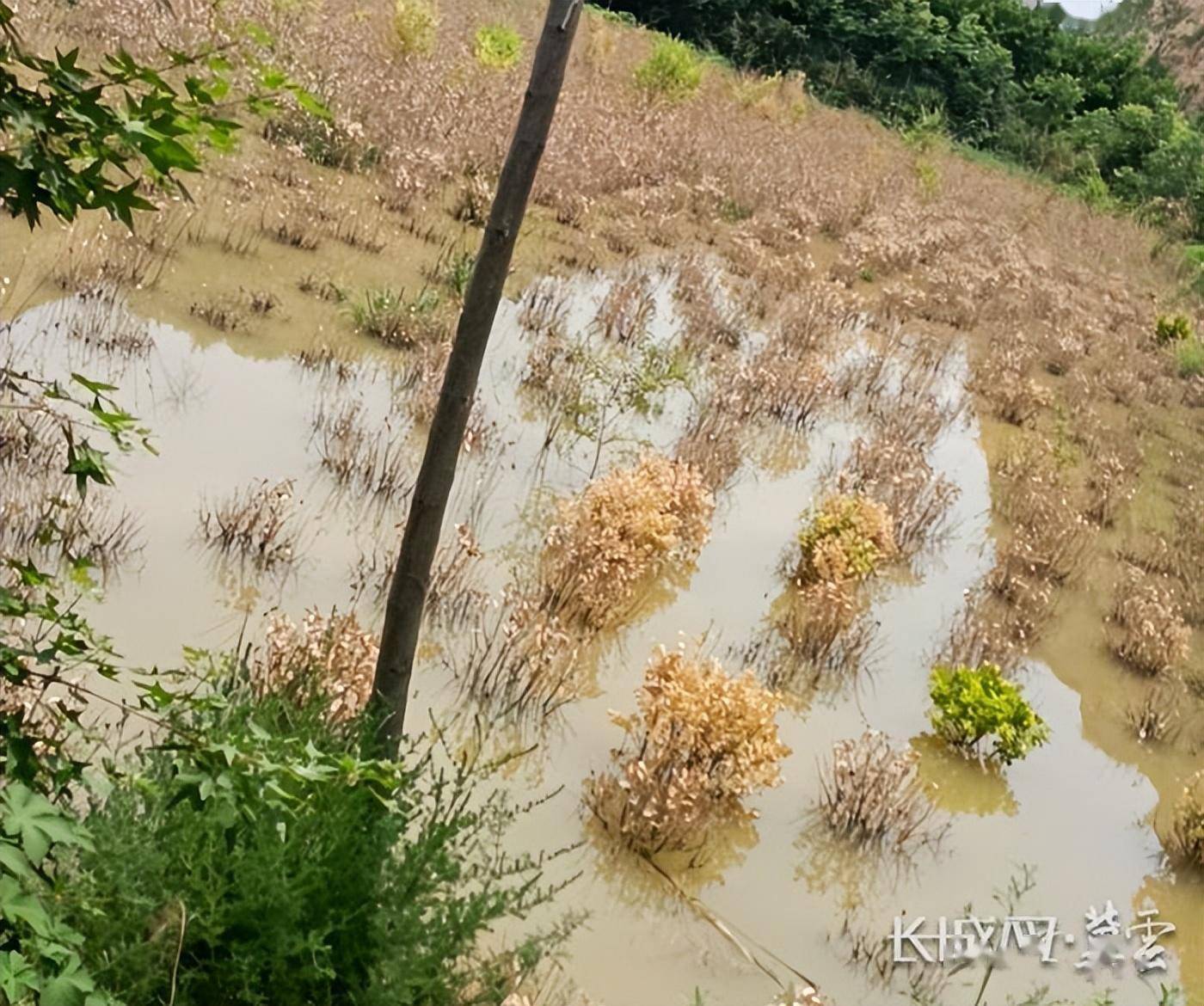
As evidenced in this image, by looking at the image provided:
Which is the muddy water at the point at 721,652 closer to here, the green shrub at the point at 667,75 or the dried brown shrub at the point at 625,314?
the dried brown shrub at the point at 625,314

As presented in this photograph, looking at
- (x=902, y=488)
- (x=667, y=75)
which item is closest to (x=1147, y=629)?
(x=902, y=488)

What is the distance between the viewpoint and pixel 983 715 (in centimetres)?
501

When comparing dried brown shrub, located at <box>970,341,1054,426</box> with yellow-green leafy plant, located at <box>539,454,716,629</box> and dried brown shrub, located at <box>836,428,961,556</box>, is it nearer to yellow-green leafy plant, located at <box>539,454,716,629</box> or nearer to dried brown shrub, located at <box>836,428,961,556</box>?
dried brown shrub, located at <box>836,428,961,556</box>

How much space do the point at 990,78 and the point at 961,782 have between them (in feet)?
108

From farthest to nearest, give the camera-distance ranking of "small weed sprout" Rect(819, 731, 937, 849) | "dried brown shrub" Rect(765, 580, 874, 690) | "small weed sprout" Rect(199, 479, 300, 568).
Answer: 1. "dried brown shrub" Rect(765, 580, 874, 690)
2. "small weed sprout" Rect(199, 479, 300, 568)
3. "small weed sprout" Rect(819, 731, 937, 849)

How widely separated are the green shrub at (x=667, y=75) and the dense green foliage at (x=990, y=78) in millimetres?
10486

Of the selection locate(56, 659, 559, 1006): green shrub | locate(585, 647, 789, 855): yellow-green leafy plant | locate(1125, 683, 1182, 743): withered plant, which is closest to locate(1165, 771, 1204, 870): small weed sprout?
locate(1125, 683, 1182, 743): withered plant

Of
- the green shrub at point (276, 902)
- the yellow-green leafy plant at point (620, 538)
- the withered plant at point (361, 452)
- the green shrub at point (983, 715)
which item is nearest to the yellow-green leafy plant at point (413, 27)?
the withered plant at point (361, 452)

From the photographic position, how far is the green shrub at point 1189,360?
545 inches

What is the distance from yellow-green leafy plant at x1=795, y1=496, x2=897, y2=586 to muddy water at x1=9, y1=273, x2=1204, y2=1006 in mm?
203

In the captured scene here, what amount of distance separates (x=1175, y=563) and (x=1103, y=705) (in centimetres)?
247

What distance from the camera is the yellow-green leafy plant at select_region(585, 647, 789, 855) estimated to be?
390cm

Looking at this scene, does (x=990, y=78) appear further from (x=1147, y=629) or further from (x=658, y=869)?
(x=658, y=869)

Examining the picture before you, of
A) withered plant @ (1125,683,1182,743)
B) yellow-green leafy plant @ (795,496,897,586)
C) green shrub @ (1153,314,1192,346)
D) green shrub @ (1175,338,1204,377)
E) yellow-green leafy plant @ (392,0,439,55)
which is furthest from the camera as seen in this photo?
green shrub @ (1153,314,1192,346)
